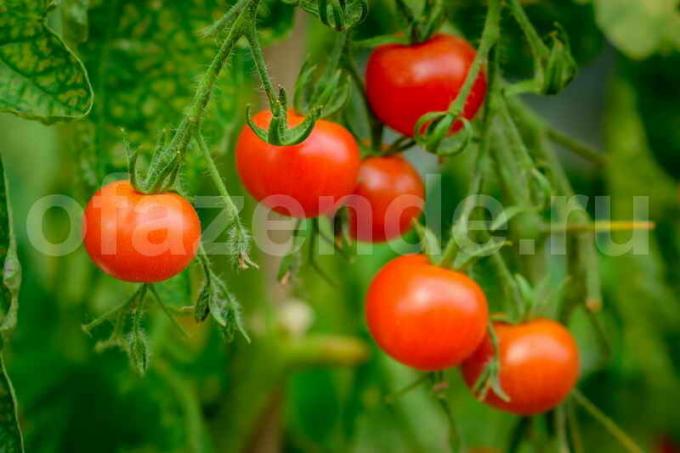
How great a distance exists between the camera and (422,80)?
2.27 feet

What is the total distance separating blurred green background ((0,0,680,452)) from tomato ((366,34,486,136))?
157mm

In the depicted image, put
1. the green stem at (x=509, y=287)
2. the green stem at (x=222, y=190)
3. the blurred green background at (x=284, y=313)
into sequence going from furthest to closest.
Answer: the blurred green background at (x=284, y=313) < the green stem at (x=509, y=287) < the green stem at (x=222, y=190)

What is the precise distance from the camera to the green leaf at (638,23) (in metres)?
0.91

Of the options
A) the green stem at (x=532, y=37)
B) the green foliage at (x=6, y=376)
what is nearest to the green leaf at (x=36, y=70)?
the green foliage at (x=6, y=376)

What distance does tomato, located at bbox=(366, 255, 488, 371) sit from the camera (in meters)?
0.68

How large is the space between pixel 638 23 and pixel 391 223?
335 mm

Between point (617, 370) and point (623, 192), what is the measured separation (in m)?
0.25

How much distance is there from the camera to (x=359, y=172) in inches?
28.6

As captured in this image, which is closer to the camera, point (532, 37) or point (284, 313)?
point (532, 37)

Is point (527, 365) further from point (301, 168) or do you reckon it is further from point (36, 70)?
point (36, 70)

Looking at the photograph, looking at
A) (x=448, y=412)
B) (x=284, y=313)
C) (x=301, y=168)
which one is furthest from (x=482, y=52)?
(x=284, y=313)

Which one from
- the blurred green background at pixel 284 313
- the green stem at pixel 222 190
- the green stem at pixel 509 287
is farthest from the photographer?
the blurred green background at pixel 284 313

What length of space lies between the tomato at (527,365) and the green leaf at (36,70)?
0.32 meters

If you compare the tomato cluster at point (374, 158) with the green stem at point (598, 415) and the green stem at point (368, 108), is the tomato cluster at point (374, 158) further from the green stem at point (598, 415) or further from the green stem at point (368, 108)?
the green stem at point (598, 415)
